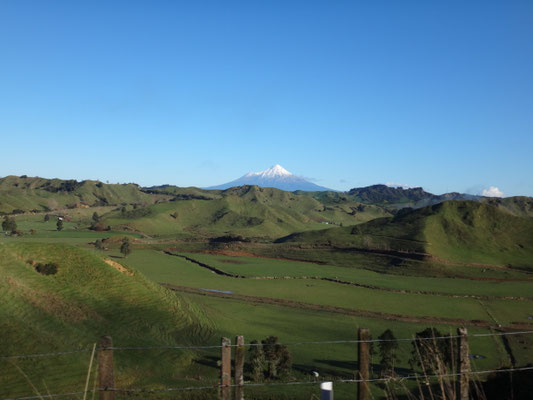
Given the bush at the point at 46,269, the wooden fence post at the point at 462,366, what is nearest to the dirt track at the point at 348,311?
the bush at the point at 46,269

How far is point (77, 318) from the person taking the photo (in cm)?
3906

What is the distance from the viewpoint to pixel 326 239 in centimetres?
14712

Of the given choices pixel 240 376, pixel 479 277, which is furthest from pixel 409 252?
pixel 240 376

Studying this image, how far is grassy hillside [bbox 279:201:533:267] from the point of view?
119938 mm

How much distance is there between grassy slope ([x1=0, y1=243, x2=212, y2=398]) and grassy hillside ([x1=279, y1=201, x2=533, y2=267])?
8678 cm

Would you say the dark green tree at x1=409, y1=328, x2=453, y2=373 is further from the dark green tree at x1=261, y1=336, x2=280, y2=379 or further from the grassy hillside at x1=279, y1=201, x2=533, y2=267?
the grassy hillside at x1=279, y1=201, x2=533, y2=267

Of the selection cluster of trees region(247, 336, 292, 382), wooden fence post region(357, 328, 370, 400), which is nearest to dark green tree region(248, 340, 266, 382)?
cluster of trees region(247, 336, 292, 382)

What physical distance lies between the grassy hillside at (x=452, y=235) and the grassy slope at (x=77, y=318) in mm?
86775

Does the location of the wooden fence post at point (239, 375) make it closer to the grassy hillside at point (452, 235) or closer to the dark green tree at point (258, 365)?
the dark green tree at point (258, 365)

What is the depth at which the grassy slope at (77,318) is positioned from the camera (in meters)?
29.6

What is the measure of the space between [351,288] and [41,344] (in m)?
63.2

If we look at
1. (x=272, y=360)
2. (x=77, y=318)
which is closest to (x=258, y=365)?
(x=272, y=360)

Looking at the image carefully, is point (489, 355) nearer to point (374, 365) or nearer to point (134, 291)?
point (374, 365)

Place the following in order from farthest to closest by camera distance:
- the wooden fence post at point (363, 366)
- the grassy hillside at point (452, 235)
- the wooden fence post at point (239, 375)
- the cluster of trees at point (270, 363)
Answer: the grassy hillside at point (452, 235), the cluster of trees at point (270, 363), the wooden fence post at point (239, 375), the wooden fence post at point (363, 366)
